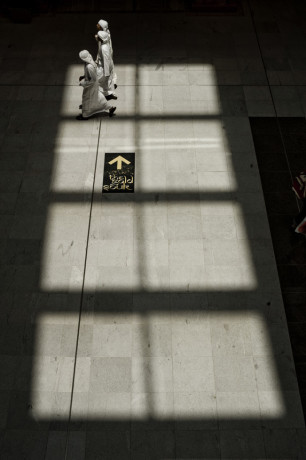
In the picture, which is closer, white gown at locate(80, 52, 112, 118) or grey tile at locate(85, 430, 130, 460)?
grey tile at locate(85, 430, 130, 460)

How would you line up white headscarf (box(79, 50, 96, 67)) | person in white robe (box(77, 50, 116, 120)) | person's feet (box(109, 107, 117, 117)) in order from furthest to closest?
person's feet (box(109, 107, 117, 117))
person in white robe (box(77, 50, 116, 120))
white headscarf (box(79, 50, 96, 67))

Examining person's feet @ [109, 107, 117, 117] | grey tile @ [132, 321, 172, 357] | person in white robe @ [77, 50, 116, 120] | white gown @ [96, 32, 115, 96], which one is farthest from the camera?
person's feet @ [109, 107, 117, 117]

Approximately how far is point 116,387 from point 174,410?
1.09 meters

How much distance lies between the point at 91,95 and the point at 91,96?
0.10 feet

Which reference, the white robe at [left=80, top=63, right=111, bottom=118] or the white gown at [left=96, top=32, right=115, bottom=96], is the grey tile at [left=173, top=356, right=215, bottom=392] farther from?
the white gown at [left=96, top=32, right=115, bottom=96]

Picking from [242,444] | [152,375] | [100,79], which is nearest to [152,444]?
[152,375]

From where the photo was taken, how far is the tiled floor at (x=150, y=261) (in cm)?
687

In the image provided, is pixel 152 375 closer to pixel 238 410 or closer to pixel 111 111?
pixel 238 410

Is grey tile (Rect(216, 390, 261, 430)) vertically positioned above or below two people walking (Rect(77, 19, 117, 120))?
below

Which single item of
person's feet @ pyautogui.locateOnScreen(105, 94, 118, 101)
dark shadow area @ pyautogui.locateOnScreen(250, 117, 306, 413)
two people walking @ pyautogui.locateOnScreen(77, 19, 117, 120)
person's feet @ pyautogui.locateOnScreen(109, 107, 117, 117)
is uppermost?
two people walking @ pyautogui.locateOnScreen(77, 19, 117, 120)

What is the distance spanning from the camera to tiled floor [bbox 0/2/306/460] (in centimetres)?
687

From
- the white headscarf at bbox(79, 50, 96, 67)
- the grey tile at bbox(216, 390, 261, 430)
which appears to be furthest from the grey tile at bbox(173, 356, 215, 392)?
the white headscarf at bbox(79, 50, 96, 67)

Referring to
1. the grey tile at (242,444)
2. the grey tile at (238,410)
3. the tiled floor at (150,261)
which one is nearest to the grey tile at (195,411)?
the tiled floor at (150,261)

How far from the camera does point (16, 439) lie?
6715 millimetres
